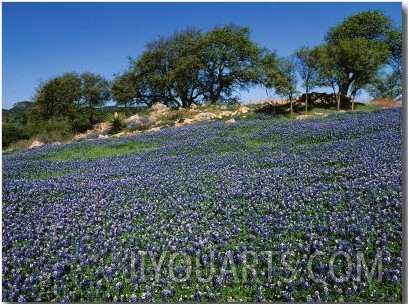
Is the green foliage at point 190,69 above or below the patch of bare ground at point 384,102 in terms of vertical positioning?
above

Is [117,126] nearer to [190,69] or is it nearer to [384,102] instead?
[190,69]

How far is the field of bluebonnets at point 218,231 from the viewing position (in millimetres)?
3688

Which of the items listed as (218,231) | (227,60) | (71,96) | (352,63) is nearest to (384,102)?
(352,63)

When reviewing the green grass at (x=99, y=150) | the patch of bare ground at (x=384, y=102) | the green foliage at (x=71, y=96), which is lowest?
the green grass at (x=99, y=150)

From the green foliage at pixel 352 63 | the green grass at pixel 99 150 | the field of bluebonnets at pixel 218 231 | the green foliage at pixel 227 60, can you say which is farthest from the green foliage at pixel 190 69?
the field of bluebonnets at pixel 218 231

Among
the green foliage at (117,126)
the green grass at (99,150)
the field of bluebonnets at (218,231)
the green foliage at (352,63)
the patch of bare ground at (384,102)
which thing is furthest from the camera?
the green foliage at (352,63)

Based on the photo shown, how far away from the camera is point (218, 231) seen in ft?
14.6

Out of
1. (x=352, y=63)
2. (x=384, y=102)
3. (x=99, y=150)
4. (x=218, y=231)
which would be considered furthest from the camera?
(x=352, y=63)

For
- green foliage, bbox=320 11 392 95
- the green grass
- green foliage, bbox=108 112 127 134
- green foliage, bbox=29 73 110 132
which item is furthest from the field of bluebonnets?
green foliage, bbox=29 73 110 132

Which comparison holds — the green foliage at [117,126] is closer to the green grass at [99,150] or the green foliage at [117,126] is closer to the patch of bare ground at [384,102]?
the green grass at [99,150]

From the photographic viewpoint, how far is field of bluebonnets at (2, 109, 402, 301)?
3.69 metres

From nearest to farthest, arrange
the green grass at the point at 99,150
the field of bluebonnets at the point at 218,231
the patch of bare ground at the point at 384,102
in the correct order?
the field of bluebonnets at the point at 218,231
the green grass at the point at 99,150
the patch of bare ground at the point at 384,102

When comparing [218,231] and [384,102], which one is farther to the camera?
[384,102]

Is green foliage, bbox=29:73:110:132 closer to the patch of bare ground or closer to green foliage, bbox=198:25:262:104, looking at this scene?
green foliage, bbox=198:25:262:104
